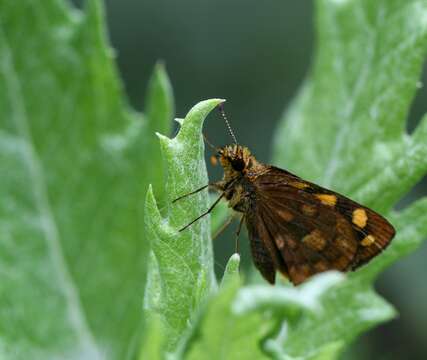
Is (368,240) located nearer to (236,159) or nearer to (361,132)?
(361,132)

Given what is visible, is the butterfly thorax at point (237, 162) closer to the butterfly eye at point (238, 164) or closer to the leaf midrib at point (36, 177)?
the butterfly eye at point (238, 164)

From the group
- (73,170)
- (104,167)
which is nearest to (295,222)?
(104,167)

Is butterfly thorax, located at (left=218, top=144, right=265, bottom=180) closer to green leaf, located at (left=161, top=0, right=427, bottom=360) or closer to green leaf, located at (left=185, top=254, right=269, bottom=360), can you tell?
green leaf, located at (left=161, top=0, right=427, bottom=360)

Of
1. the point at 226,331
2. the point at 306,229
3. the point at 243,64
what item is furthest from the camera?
the point at 243,64

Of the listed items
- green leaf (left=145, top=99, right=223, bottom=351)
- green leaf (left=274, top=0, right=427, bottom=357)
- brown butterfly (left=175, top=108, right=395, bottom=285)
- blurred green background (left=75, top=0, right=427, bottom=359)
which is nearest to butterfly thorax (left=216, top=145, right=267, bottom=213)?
brown butterfly (left=175, top=108, right=395, bottom=285)

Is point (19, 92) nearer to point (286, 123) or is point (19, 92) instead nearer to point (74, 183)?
point (74, 183)

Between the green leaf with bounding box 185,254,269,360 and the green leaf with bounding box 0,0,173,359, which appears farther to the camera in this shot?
the green leaf with bounding box 0,0,173,359

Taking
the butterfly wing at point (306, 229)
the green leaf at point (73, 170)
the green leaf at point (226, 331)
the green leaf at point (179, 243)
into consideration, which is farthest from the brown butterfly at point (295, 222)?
the green leaf at point (226, 331)

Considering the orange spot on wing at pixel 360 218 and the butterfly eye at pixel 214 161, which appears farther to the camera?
the butterfly eye at pixel 214 161
